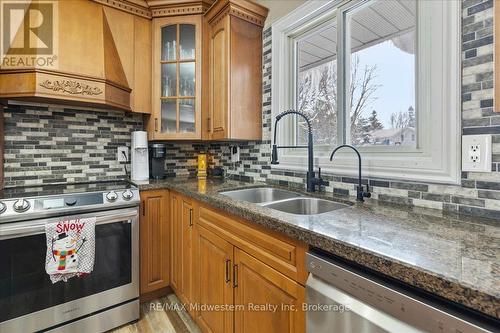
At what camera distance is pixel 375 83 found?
1446mm

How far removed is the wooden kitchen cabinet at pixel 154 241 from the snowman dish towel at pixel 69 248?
0.38m

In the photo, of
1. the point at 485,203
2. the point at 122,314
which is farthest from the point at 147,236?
the point at 485,203

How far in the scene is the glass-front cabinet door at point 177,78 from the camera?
214 centimetres

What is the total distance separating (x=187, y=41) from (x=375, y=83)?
157 cm

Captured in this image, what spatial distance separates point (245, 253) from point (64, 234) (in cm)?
111

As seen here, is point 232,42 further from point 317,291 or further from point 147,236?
point 317,291

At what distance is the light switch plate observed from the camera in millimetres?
916

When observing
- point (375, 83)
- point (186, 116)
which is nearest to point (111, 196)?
point (186, 116)

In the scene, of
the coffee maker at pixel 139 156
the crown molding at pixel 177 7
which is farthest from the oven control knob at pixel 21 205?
the crown molding at pixel 177 7

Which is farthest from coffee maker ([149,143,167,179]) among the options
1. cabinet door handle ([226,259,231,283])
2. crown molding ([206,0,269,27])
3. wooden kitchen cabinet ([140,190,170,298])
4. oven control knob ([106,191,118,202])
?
cabinet door handle ([226,259,231,283])

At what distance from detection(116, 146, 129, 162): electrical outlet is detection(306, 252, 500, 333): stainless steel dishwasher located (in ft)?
6.77

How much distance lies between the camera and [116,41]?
2.00m

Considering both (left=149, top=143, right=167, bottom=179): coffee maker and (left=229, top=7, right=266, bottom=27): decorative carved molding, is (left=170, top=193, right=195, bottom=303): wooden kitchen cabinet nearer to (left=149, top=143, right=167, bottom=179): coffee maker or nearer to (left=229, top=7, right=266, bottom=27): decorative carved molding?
(left=149, top=143, right=167, bottom=179): coffee maker

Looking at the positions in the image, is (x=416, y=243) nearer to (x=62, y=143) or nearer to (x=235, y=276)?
(x=235, y=276)
